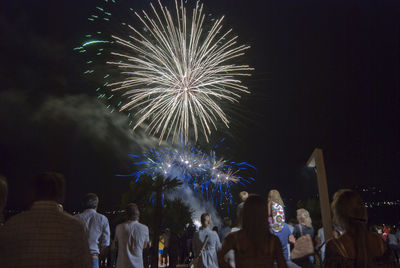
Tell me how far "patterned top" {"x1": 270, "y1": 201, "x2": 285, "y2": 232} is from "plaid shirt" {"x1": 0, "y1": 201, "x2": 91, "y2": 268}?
3.62 m

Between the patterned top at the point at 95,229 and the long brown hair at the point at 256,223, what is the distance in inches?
125

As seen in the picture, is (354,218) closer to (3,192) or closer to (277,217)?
(277,217)

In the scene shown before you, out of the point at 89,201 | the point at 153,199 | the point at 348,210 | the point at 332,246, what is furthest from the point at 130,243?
the point at 153,199

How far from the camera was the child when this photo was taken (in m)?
5.66

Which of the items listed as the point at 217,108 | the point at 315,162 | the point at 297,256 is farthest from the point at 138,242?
the point at 217,108

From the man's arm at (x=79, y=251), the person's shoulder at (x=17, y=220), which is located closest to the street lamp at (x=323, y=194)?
the man's arm at (x=79, y=251)

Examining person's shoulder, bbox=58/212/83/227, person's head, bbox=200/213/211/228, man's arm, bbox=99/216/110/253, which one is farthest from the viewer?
person's head, bbox=200/213/211/228

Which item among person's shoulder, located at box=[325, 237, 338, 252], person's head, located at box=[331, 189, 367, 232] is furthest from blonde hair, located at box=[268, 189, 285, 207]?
person's shoulder, located at box=[325, 237, 338, 252]

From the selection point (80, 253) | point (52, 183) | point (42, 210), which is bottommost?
point (80, 253)

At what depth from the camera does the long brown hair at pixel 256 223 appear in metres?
3.22

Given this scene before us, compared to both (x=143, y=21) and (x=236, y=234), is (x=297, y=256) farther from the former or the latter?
(x=143, y=21)

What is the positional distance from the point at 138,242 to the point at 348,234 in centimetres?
404

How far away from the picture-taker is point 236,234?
3.32 meters

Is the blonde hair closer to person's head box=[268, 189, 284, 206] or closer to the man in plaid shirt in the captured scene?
person's head box=[268, 189, 284, 206]
